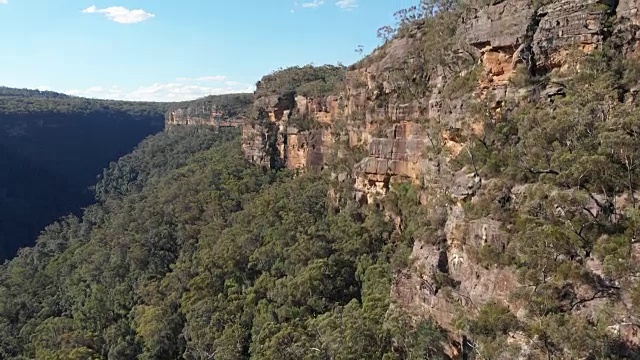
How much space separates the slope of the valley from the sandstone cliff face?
0.10m

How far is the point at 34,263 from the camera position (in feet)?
192

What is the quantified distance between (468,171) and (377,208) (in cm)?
1356

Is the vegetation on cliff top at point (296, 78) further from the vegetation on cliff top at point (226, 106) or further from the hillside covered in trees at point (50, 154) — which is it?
the hillside covered in trees at point (50, 154)

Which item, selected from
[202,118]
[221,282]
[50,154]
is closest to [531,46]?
[221,282]

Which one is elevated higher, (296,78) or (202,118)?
(296,78)

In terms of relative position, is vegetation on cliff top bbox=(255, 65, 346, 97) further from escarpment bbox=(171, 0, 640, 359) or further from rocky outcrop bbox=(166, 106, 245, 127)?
escarpment bbox=(171, 0, 640, 359)

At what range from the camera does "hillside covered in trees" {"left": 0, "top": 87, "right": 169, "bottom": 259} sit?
310ft

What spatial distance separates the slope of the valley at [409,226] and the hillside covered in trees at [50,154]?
3689cm

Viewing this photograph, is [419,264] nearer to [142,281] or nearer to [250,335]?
[250,335]

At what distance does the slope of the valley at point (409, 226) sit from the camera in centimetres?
1600

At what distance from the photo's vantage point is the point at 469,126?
81.3ft

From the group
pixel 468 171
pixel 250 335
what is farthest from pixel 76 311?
pixel 468 171

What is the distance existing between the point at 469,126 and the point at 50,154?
11976cm

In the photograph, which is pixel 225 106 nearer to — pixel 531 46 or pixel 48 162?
pixel 48 162
